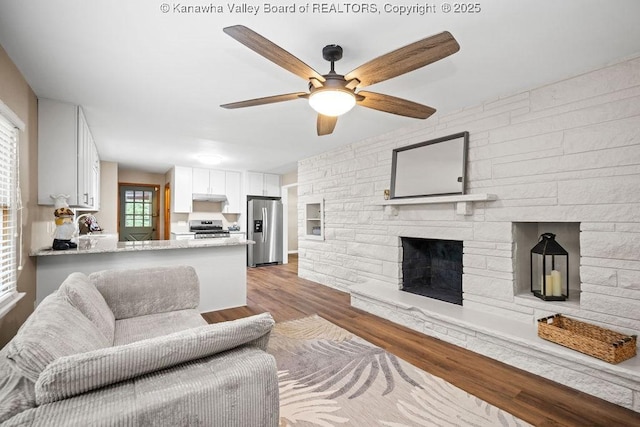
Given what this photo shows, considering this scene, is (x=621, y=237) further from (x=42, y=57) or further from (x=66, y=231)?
(x=66, y=231)

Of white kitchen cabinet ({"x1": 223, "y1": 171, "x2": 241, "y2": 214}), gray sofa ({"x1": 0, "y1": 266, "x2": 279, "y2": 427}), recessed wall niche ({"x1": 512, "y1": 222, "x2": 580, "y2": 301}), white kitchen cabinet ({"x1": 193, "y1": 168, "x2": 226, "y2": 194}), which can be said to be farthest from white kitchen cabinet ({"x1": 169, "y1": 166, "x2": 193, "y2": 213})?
recessed wall niche ({"x1": 512, "y1": 222, "x2": 580, "y2": 301})

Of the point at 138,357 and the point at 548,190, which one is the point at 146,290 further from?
the point at 548,190

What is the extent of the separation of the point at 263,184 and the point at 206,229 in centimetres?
166

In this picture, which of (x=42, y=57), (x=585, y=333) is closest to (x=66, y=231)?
(x=42, y=57)

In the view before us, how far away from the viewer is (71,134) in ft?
9.16

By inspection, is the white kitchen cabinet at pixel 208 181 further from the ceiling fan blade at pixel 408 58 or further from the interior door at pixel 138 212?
the ceiling fan blade at pixel 408 58

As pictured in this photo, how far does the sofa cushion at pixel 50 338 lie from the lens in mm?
874

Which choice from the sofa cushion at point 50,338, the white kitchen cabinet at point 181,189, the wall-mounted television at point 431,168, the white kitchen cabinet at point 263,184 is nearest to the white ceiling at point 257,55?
the wall-mounted television at point 431,168

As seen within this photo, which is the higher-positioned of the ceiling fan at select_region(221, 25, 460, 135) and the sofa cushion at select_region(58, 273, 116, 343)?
the ceiling fan at select_region(221, 25, 460, 135)

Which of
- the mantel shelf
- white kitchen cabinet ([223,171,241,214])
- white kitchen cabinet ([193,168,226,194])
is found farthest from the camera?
white kitchen cabinet ([223,171,241,214])

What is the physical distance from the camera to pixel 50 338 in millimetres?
1007

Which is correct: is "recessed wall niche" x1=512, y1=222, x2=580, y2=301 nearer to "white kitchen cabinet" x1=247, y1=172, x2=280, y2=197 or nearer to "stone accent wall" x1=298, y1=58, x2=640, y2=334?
"stone accent wall" x1=298, y1=58, x2=640, y2=334

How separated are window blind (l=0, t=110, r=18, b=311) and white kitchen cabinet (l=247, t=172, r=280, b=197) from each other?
481 cm

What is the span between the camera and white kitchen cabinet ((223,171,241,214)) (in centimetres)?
666
